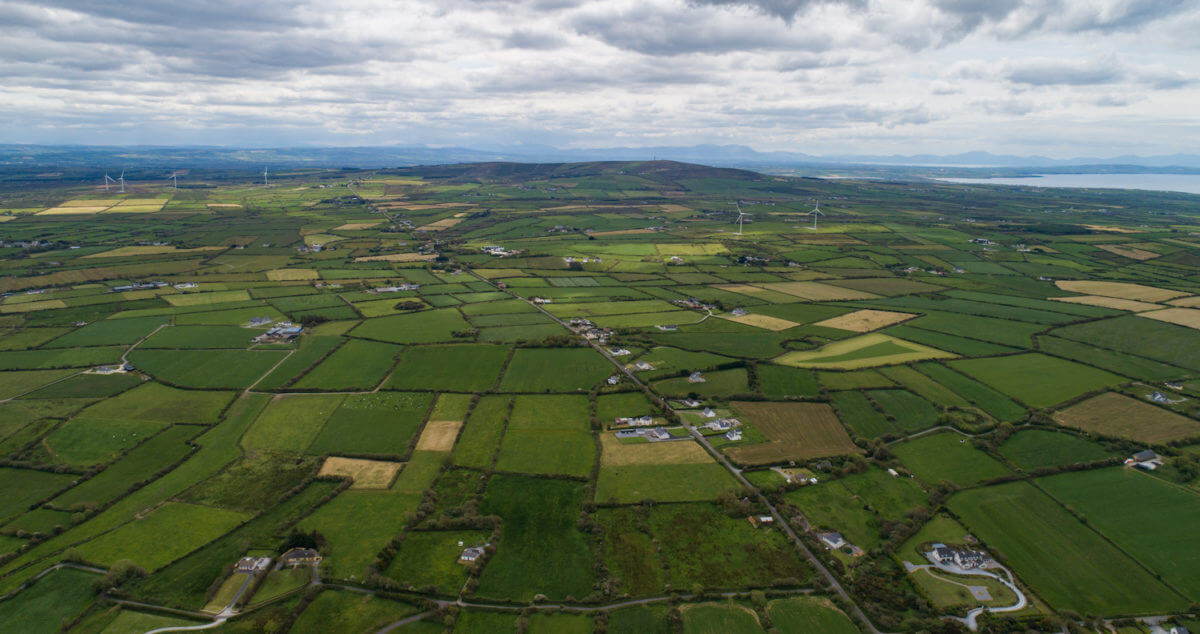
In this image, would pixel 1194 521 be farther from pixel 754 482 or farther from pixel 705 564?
pixel 705 564

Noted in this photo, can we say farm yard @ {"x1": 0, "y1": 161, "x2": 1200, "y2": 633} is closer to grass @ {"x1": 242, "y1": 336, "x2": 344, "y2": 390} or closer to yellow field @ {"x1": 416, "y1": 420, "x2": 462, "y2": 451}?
yellow field @ {"x1": 416, "y1": 420, "x2": 462, "y2": 451}

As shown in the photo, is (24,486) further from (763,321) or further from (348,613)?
(763,321)

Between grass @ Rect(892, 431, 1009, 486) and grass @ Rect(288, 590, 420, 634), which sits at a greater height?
grass @ Rect(892, 431, 1009, 486)

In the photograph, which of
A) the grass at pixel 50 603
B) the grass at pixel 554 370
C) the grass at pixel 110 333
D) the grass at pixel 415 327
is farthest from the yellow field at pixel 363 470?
the grass at pixel 110 333

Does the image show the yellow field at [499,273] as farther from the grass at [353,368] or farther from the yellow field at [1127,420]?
the yellow field at [1127,420]

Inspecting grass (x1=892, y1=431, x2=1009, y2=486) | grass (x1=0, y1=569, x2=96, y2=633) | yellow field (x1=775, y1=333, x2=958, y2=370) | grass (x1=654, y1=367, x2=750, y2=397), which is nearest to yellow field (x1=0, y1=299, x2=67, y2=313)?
grass (x1=0, y1=569, x2=96, y2=633)

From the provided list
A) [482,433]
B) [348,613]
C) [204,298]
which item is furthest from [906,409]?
[204,298]
